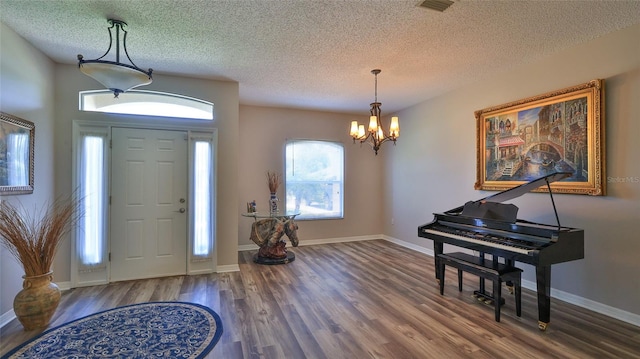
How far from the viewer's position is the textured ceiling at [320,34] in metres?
2.51

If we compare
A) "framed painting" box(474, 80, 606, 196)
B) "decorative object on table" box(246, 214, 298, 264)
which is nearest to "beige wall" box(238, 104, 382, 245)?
"decorative object on table" box(246, 214, 298, 264)

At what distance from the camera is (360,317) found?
2.93 metres

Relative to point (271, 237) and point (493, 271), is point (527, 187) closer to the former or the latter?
point (493, 271)

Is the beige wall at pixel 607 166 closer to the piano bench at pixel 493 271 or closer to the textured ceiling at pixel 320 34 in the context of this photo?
the textured ceiling at pixel 320 34

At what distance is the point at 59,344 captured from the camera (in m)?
2.43

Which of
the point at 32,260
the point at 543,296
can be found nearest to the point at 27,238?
the point at 32,260

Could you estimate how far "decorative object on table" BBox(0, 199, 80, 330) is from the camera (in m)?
2.65

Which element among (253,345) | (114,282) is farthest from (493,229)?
(114,282)

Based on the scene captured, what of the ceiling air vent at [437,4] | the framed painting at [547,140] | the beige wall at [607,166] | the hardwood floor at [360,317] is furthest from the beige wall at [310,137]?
the ceiling air vent at [437,4]

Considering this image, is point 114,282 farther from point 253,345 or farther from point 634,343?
point 634,343

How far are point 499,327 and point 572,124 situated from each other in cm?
232

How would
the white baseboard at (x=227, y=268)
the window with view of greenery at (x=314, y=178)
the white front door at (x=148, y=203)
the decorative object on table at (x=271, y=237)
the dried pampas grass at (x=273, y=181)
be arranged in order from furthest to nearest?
the window with view of greenery at (x=314, y=178)
the dried pampas grass at (x=273, y=181)
the decorative object on table at (x=271, y=237)
the white baseboard at (x=227, y=268)
the white front door at (x=148, y=203)

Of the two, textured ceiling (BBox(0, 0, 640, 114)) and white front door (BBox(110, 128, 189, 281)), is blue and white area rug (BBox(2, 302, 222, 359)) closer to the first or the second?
white front door (BBox(110, 128, 189, 281))

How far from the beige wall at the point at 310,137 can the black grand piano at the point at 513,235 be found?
290cm
